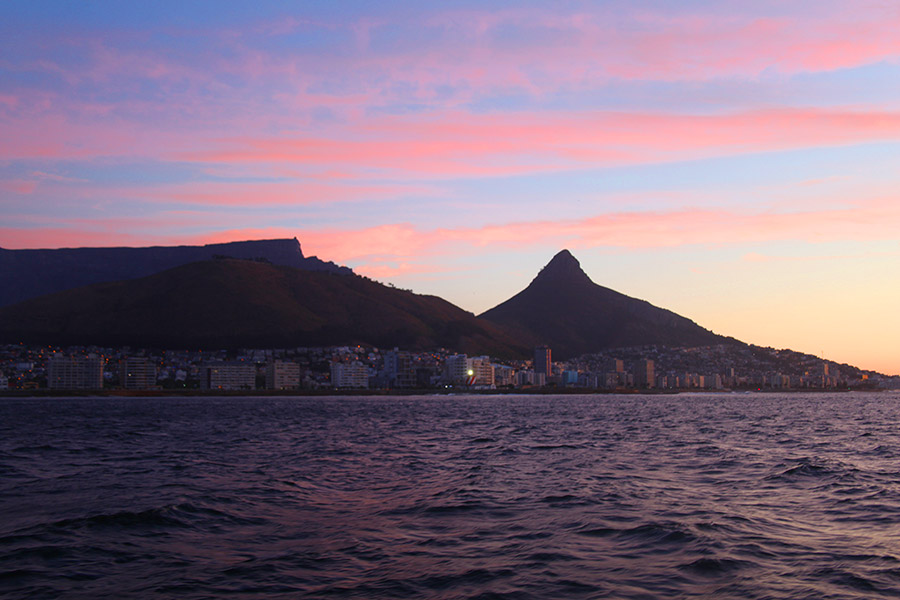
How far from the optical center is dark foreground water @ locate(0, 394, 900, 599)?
56.7 feet

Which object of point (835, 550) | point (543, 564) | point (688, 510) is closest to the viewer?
point (543, 564)

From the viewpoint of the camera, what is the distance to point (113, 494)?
3062cm

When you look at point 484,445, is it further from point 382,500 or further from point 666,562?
point 666,562

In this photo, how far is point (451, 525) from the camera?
2403cm

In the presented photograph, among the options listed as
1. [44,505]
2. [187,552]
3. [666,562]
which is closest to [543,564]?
[666,562]

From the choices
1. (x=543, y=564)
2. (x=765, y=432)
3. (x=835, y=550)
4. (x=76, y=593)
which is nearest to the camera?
(x=76, y=593)

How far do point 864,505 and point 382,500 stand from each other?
17674 millimetres

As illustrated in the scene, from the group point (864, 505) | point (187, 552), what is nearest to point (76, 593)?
point (187, 552)

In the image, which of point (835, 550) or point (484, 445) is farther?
point (484, 445)

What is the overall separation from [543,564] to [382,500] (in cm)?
1122

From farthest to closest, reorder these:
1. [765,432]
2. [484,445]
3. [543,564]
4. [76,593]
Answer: [765,432] → [484,445] → [543,564] → [76,593]

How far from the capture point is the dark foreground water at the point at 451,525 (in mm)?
17281

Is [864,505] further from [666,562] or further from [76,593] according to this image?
[76,593]

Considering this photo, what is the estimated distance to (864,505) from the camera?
27562 mm
